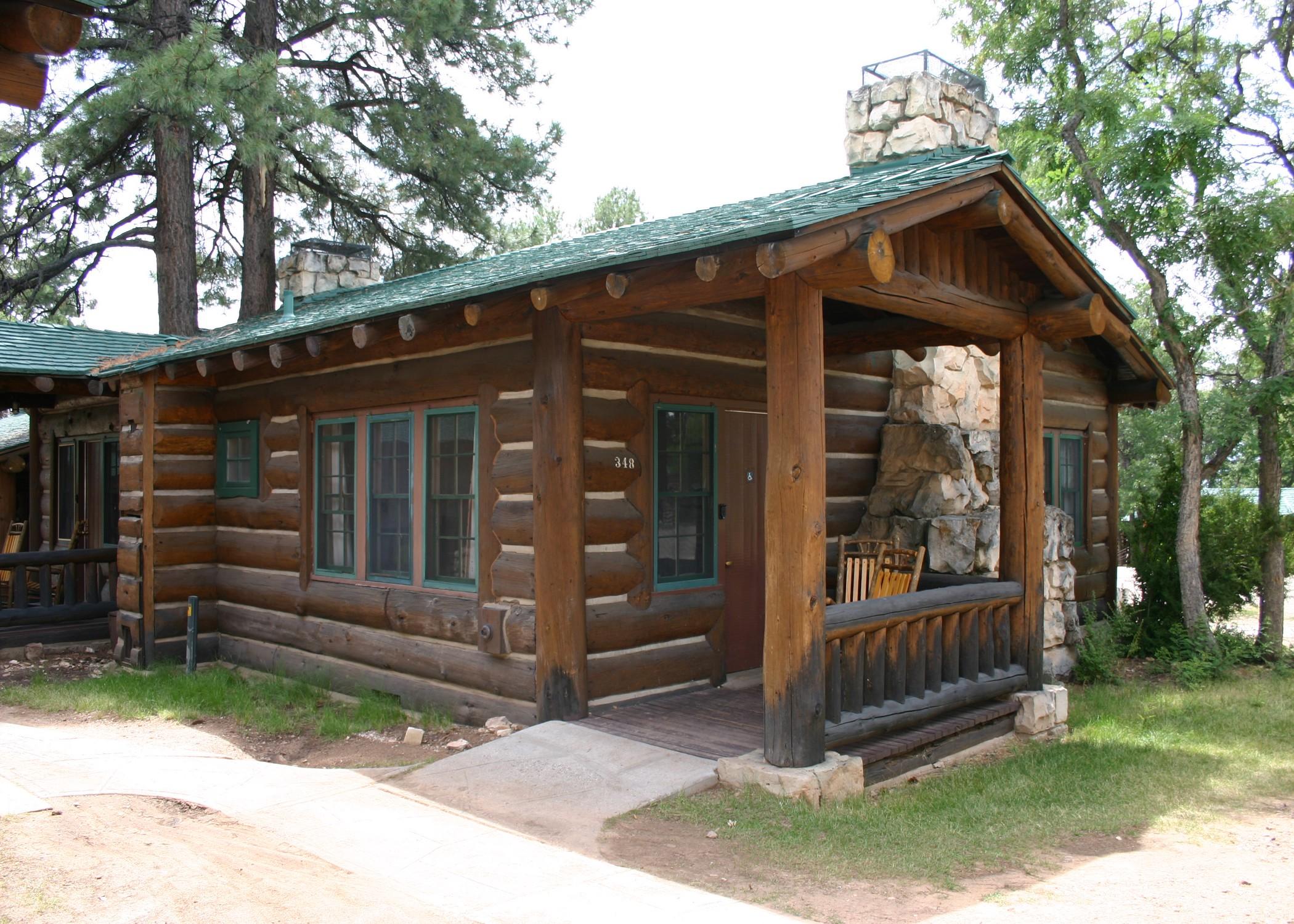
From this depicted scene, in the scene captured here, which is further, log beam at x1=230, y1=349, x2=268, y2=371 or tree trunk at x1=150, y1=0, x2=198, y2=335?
tree trunk at x1=150, y1=0, x2=198, y2=335

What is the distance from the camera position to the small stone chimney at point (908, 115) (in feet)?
31.7

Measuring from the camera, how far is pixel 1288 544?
1354cm

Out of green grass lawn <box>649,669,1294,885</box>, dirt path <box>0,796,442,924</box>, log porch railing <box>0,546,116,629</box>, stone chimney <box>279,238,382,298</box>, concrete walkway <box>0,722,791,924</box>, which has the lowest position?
green grass lawn <box>649,669,1294,885</box>

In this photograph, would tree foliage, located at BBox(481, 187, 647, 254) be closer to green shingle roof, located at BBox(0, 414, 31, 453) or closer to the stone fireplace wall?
green shingle roof, located at BBox(0, 414, 31, 453)

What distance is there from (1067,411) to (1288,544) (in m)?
4.06

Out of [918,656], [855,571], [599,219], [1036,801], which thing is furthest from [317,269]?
[599,219]

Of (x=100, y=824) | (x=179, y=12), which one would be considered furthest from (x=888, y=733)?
(x=179, y=12)

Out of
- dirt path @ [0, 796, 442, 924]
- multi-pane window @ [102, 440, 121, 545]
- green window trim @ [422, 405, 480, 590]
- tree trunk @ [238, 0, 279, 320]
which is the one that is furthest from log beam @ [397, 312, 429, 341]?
tree trunk @ [238, 0, 279, 320]

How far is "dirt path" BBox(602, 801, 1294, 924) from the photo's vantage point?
14.9ft

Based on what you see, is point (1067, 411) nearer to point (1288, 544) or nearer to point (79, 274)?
point (1288, 544)

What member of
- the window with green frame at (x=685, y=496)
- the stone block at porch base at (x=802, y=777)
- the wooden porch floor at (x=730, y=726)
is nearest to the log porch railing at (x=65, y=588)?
the window with green frame at (x=685, y=496)

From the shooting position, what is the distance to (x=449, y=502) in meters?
8.24

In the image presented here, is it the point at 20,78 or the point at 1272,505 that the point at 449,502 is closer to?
the point at 20,78

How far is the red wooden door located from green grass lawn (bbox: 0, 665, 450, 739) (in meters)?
2.41
